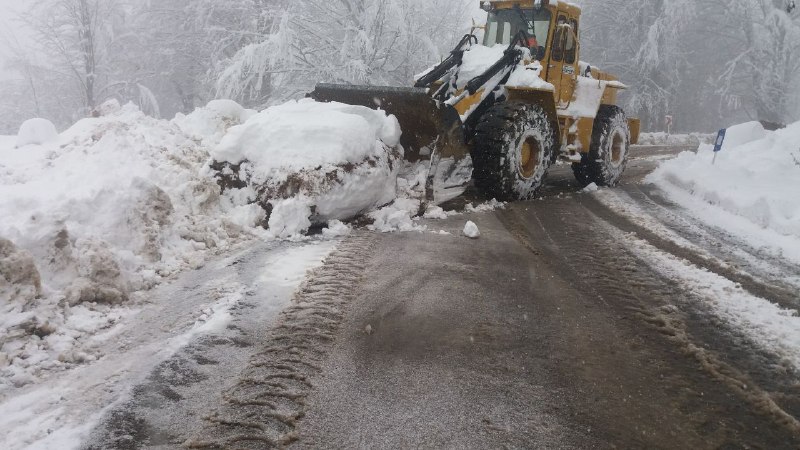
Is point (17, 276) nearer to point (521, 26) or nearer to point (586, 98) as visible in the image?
point (521, 26)

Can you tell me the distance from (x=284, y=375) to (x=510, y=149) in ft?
14.4

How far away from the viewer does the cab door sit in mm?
7285

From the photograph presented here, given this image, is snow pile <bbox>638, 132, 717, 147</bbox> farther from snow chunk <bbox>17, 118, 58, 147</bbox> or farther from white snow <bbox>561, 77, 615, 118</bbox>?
snow chunk <bbox>17, 118, 58, 147</bbox>

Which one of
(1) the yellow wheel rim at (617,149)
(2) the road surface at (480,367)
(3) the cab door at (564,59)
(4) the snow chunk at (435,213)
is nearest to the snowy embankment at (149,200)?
Answer: (4) the snow chunk at (435,213)

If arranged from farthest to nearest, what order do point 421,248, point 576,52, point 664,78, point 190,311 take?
point 664,78, point 576,52, point 421,248, point 190,311

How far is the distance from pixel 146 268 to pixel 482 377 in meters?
2.57

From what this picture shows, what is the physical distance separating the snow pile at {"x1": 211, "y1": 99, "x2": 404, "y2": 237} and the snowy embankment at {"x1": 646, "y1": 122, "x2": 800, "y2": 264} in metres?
3.99

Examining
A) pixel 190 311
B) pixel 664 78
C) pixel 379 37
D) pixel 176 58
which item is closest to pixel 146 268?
pixel 190 311

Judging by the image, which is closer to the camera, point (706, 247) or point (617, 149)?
point (706, 247)

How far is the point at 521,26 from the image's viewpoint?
739cm

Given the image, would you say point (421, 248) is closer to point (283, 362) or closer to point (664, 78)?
point (283, 362)

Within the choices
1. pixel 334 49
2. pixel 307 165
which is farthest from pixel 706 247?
pixel 334 49

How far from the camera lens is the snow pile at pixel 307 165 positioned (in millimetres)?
4898

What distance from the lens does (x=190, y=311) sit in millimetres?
3232
